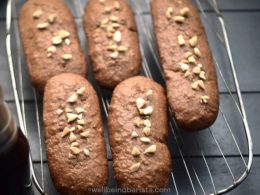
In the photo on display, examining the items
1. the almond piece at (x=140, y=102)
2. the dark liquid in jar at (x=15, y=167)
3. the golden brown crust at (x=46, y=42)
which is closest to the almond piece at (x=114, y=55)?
the golden brown crust at (x=46, y=42)

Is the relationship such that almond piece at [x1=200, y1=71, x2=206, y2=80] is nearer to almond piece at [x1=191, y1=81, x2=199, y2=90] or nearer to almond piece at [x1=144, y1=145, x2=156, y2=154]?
almond piece at [x1=191, y1=81, x2=199, y2=90]

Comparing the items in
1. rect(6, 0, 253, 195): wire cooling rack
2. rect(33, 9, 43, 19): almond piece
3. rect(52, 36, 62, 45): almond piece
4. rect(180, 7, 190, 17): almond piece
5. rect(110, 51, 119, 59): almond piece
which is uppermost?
rect(33, 9, 43, 19): almond piece

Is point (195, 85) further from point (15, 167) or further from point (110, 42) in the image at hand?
point (15, 167)

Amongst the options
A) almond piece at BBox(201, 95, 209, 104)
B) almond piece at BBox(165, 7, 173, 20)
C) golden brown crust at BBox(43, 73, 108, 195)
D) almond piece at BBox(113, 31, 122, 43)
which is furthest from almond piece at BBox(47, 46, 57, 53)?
almond piece at BBox(201, 95, 209, 104)

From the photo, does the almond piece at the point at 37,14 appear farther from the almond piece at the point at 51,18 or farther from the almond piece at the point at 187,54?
the almond piece at the point at 187,54

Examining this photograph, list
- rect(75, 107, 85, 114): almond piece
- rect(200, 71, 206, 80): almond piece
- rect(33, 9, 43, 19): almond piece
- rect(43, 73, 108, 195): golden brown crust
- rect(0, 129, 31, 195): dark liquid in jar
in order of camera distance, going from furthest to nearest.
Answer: rect(33, 9, 43, 19): almond piece, rect(200, 71, 206, 80): almond piece, rect(75, 107, 85, 114): almond piece, rect(43, 73, 108, 195): golden brown crust, rect(0, 129, 31, 195): dark liquid in jar

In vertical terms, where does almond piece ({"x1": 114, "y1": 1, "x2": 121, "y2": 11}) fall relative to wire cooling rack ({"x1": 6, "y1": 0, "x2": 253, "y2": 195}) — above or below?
above

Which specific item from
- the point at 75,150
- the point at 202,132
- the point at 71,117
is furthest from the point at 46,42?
the point at 202,132
